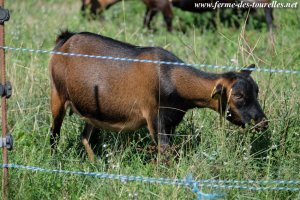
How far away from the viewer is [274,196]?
199 inches

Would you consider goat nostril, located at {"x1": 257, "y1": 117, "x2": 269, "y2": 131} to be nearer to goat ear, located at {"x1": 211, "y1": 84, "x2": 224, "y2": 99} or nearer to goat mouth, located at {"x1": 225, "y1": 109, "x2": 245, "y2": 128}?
goat mouth, located at {"x1": 225, "y1": 109, "x2": 245, "y2": 128}

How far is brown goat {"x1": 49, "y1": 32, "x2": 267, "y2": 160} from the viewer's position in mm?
5496

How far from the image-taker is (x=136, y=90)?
5.74 meters

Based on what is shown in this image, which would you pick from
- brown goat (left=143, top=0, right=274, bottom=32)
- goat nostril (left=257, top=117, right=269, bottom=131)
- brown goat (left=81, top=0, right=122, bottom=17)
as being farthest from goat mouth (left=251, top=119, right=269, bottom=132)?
brown goat (left=81, top=0, right=122, bottom=17)

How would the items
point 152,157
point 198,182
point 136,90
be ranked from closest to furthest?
1. point 198,182
2. point 136,90
3. point 152,157

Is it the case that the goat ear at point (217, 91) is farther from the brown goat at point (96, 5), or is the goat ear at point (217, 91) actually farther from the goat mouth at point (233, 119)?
Answer: the brown goat at point (96, 5)

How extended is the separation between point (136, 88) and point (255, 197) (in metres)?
1.36

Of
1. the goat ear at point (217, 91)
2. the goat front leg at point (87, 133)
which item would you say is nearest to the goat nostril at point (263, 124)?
the goat ear at point (217, 91)

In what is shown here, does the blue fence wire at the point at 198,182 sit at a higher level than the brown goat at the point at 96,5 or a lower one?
lower

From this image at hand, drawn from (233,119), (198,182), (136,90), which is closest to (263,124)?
(233,119)

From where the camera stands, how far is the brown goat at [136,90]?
216 inches

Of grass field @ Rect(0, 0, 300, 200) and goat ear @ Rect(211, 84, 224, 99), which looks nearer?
grass field @ Rect(0, 0, 300, 200)

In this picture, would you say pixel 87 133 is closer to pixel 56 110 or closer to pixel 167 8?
pixel 56 110

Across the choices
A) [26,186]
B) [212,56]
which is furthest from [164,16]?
[26,186]
